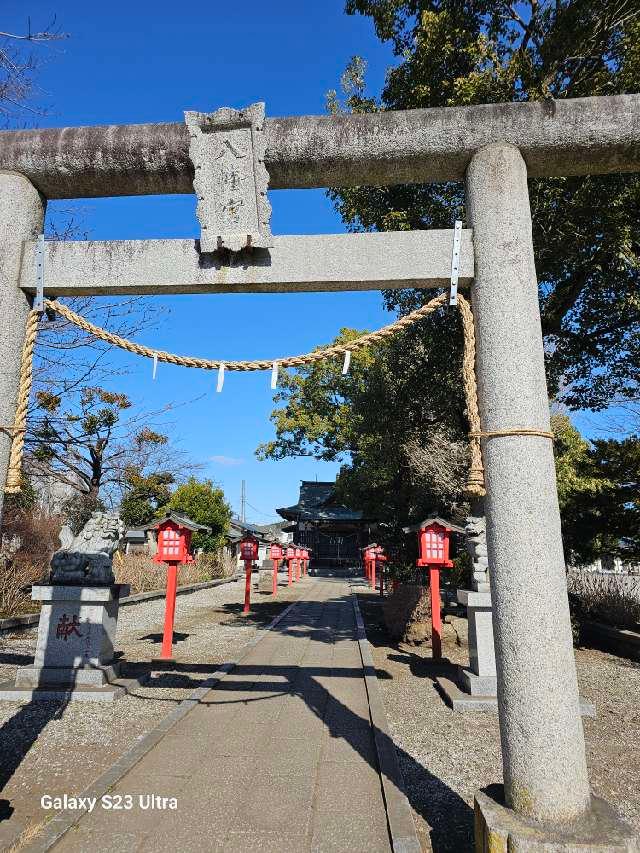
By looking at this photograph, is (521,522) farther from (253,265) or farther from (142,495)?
(142,495)

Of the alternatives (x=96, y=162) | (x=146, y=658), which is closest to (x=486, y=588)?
(x=146, y=658)

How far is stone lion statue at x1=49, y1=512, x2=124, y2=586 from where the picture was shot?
278 inches

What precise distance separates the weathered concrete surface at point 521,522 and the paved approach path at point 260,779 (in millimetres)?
1334

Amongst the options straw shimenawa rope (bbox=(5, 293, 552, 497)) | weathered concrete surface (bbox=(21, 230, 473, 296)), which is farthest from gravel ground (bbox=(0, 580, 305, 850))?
weathered concrete surface (bbox=(21, 230, 473, 296))

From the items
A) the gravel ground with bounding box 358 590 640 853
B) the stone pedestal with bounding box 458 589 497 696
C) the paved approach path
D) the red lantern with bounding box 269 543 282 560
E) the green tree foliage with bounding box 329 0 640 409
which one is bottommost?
the gravel ground with bounding box 358 590 640 853

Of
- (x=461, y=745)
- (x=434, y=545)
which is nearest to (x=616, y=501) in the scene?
(x=434, y=545)

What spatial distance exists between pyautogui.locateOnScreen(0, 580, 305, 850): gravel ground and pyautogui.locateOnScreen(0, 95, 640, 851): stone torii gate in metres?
2.61

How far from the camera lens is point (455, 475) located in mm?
11953

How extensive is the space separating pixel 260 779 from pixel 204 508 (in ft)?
86.6

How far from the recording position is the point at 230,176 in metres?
3.62

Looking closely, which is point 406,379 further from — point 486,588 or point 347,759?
point 347,759

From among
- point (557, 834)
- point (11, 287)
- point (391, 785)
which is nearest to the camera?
point (557, 834)

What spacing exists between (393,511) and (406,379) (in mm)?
6047

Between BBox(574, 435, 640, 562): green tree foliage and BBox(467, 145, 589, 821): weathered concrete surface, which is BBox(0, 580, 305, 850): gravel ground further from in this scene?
BBox(574, 435, 640, 562): green tree foliage
